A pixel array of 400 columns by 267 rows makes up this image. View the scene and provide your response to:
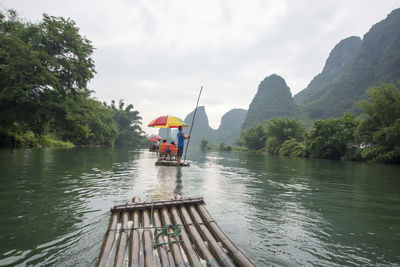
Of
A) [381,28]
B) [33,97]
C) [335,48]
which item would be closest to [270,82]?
[335,48]

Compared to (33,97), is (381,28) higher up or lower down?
higher up

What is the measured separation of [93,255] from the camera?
3604mm

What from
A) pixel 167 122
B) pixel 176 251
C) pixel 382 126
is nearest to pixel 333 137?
pixel 382 126

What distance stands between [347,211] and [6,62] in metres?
20.5

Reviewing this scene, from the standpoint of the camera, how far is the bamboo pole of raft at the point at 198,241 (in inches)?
113

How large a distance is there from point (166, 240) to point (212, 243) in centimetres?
72

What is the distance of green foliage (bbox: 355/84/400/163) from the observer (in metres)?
28.5

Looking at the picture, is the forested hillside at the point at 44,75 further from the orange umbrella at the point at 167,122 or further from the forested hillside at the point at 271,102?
the forested hillside at the point at 271,102

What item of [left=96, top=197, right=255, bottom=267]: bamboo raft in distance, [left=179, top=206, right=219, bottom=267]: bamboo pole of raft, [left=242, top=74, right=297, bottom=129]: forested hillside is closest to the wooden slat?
[left=96, top=197, right=255, bottom=267]: bamboo raft in distance

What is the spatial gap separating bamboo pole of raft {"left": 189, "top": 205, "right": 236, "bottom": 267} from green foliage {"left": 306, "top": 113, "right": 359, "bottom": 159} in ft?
131

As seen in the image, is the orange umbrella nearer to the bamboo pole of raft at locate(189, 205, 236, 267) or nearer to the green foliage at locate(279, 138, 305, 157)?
the bamboo pole of raft at locate(189, 205, 236, 267)

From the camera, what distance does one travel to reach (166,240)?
3.47 meters

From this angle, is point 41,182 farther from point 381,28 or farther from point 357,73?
point 381,28

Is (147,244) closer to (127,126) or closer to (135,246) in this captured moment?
(135,246)
